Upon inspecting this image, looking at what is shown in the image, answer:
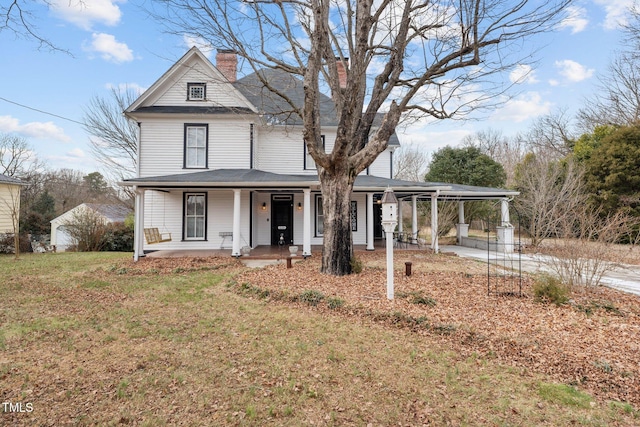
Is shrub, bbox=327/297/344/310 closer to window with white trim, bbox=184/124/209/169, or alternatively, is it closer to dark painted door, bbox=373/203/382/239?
window with white trim, bbox=184/124/209/169

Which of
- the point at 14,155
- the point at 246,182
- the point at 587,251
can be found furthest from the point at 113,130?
the point at 587,251

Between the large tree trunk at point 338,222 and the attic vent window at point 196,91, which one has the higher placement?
the attic vent window at point 196,91

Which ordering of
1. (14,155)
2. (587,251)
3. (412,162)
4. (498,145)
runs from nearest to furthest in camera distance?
(587,251) → (14,155) → (412,162) → (498,145)

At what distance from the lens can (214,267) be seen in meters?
9.37

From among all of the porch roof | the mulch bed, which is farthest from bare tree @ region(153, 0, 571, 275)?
the porch roof

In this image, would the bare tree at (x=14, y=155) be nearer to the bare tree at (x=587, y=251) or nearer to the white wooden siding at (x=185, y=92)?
the white wooden siding at (x=185, y=92)

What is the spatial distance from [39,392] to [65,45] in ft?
14.2

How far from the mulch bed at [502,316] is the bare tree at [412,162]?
80.7ft

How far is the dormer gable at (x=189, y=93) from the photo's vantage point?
12.3m

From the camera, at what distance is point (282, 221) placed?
14.1m

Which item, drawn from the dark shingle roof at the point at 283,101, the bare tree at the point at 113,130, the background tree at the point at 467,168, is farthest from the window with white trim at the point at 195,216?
the background tree at the point at 467,168

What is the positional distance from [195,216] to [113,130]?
44.4 ft

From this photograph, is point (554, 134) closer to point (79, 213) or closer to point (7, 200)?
point (79, 213)

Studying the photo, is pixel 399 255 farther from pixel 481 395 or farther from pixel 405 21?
pixel 481 395
